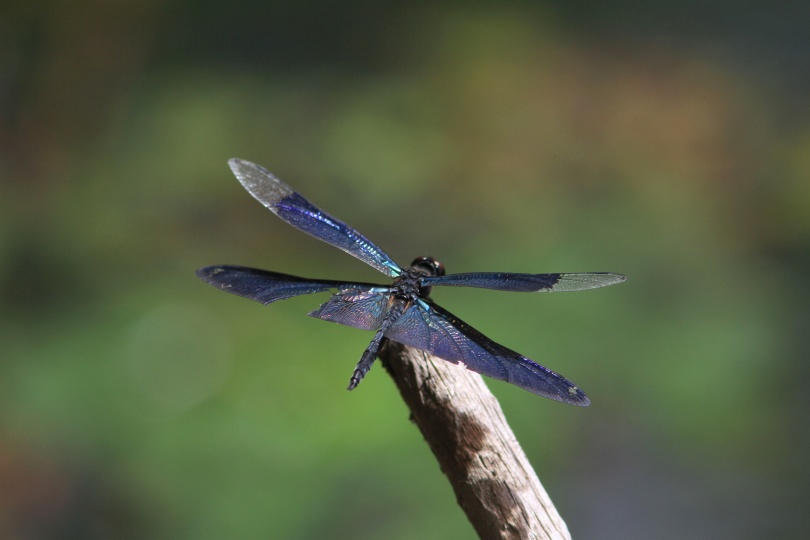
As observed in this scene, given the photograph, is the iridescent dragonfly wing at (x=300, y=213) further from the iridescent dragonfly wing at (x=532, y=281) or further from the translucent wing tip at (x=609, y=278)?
the translucent wing tip at (x=609, y=278)

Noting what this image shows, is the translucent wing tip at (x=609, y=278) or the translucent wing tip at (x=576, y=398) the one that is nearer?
the translucent wing tip at (x=576, y=398)

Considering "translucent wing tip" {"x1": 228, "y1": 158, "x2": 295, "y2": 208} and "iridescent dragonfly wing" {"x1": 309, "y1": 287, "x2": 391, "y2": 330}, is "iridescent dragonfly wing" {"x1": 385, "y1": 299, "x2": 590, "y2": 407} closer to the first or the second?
"iridescent dragonfly wing" {"x1": 309, "y1": 287, "x2": 391, "y2": 330}

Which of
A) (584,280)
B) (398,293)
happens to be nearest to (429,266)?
(398,293)

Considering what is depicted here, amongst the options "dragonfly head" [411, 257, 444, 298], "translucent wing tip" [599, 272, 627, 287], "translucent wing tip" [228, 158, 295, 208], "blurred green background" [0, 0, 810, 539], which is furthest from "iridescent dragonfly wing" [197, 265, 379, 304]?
"blurred green background" [0, 0, 810, 539]

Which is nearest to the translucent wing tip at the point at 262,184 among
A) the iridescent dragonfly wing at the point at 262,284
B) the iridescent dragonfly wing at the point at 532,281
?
the iridescent dragonfly wing at the point at 262,284

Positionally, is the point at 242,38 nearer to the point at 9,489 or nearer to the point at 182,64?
the point at 182,64

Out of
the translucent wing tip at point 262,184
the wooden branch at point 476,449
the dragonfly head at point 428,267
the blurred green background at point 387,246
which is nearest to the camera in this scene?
the wooden branch at point 476,449

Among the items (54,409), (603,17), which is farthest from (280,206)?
(603,17)
